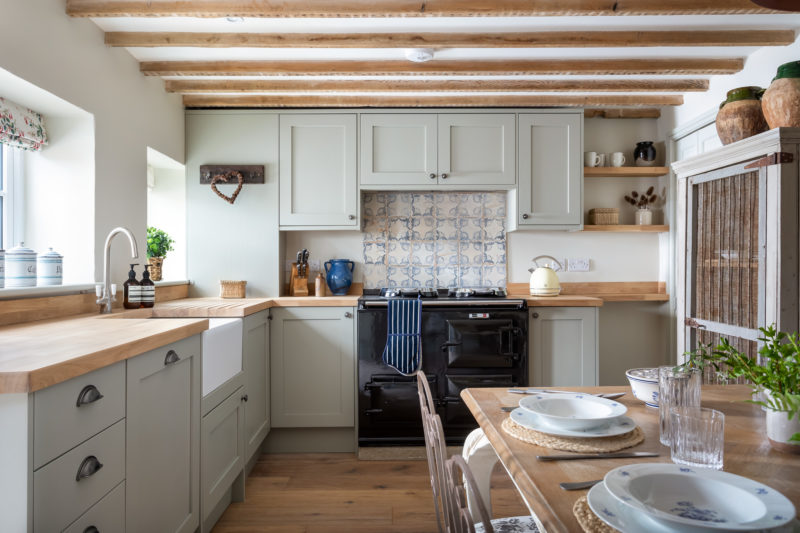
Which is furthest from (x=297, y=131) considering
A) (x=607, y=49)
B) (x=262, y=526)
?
(x=262, y=526)

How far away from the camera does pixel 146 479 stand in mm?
1550

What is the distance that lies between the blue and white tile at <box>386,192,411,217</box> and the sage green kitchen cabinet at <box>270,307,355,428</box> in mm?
905

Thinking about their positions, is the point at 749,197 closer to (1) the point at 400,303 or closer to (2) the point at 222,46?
(1) the point at 400,303

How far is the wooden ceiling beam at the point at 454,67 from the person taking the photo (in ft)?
9.18

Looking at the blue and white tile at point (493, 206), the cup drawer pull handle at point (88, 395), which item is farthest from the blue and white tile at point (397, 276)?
the cup drawer pull handle at point (88, 395)

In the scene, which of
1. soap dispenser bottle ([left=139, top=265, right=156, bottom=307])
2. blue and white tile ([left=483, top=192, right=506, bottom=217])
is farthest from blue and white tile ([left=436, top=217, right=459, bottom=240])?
soap dispenser bottle ([left=139, top=265, right=156, bottom=307])

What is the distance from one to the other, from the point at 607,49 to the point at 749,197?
1.17 metres

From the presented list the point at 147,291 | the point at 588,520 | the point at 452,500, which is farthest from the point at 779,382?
the point at 147,291

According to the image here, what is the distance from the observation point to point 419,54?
2676 mm

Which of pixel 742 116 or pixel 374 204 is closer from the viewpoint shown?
pixel 742 116

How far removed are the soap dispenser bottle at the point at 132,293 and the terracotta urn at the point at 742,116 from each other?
2795 mm

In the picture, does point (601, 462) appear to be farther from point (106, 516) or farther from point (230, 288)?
point (230, 288)

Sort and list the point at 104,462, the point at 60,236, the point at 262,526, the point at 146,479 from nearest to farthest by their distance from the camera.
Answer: the point at 104,462, the point at 146,479, the point at 262,526, the point at 60,236

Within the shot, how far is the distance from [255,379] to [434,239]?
5.30 ft
